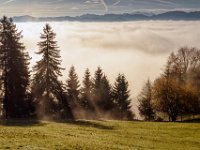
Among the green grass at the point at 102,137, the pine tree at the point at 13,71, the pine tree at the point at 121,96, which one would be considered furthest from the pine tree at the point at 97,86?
the green grass at the point at 102,137

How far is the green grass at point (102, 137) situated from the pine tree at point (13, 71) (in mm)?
14905

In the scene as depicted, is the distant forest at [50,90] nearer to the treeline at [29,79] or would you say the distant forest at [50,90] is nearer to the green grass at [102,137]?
the treeline at [29,79]

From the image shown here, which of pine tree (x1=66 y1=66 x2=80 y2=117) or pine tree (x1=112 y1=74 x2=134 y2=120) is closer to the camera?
pine tree (x1=66 y1=66 x2=80 y2=117)

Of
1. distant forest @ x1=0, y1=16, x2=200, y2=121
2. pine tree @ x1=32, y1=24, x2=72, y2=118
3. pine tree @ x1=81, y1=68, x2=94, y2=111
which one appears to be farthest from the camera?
pine tree @ x1=81, y1=68, x2=94, y2=111

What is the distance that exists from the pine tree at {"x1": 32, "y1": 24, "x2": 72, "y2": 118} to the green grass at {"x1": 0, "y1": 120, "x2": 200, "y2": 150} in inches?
592

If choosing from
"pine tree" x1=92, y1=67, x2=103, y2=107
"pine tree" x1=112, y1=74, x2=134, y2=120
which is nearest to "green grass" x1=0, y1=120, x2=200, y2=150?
"pine tree" x1=92, y1=67, x2=103, y2=107

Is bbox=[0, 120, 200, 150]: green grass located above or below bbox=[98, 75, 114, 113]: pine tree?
below

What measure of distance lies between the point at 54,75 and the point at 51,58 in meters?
2.60

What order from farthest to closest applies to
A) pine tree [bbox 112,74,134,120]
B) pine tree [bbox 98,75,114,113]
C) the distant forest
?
1. pine tree [bbox 112,74,134,120]
2. pine tree [bbox 98,75,114,113]
3. the distant forest

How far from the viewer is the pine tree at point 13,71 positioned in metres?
62.5

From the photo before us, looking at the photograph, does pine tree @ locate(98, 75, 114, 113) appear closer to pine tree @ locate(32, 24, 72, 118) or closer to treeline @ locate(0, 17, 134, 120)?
treeline @ locate(0, 17, 134, 120)

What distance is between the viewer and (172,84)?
259 feet

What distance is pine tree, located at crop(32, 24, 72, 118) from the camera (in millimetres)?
67062

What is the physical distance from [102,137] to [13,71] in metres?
27.5
